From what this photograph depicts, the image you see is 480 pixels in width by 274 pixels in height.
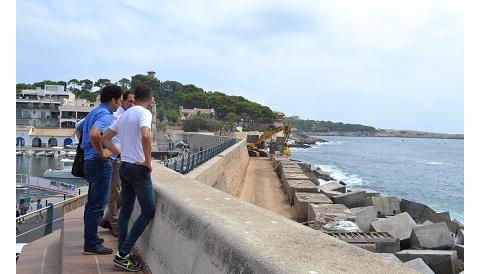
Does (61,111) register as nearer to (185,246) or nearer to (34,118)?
A: (34,118)

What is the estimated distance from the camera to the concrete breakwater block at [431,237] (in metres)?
12.4

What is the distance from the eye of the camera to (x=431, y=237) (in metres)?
12.6

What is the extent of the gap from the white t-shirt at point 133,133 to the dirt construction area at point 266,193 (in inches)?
556

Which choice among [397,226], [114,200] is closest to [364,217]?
[397,226]

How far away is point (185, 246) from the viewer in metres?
3.32

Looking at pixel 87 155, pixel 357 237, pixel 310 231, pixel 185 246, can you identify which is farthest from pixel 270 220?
pixel 357 237

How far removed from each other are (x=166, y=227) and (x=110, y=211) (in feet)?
6.68

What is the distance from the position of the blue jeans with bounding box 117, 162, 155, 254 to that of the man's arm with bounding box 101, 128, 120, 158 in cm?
38

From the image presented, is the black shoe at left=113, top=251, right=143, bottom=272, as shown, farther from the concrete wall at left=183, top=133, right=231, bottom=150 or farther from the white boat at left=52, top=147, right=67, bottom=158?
the white boat at left=52, top=147, right=67, bottom=158

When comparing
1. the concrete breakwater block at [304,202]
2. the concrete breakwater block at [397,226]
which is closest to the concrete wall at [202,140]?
→ the concrete breakwater block at [304,202]

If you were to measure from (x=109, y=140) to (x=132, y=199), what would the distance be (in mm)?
580

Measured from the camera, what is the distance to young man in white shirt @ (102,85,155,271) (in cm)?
387

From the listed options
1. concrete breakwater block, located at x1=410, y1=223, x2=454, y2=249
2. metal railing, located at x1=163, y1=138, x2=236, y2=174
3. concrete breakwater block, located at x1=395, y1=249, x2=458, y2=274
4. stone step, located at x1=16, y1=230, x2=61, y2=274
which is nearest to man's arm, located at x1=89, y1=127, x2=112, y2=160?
stone step, located at x1=16, y1=230, x2=61, y2=274
